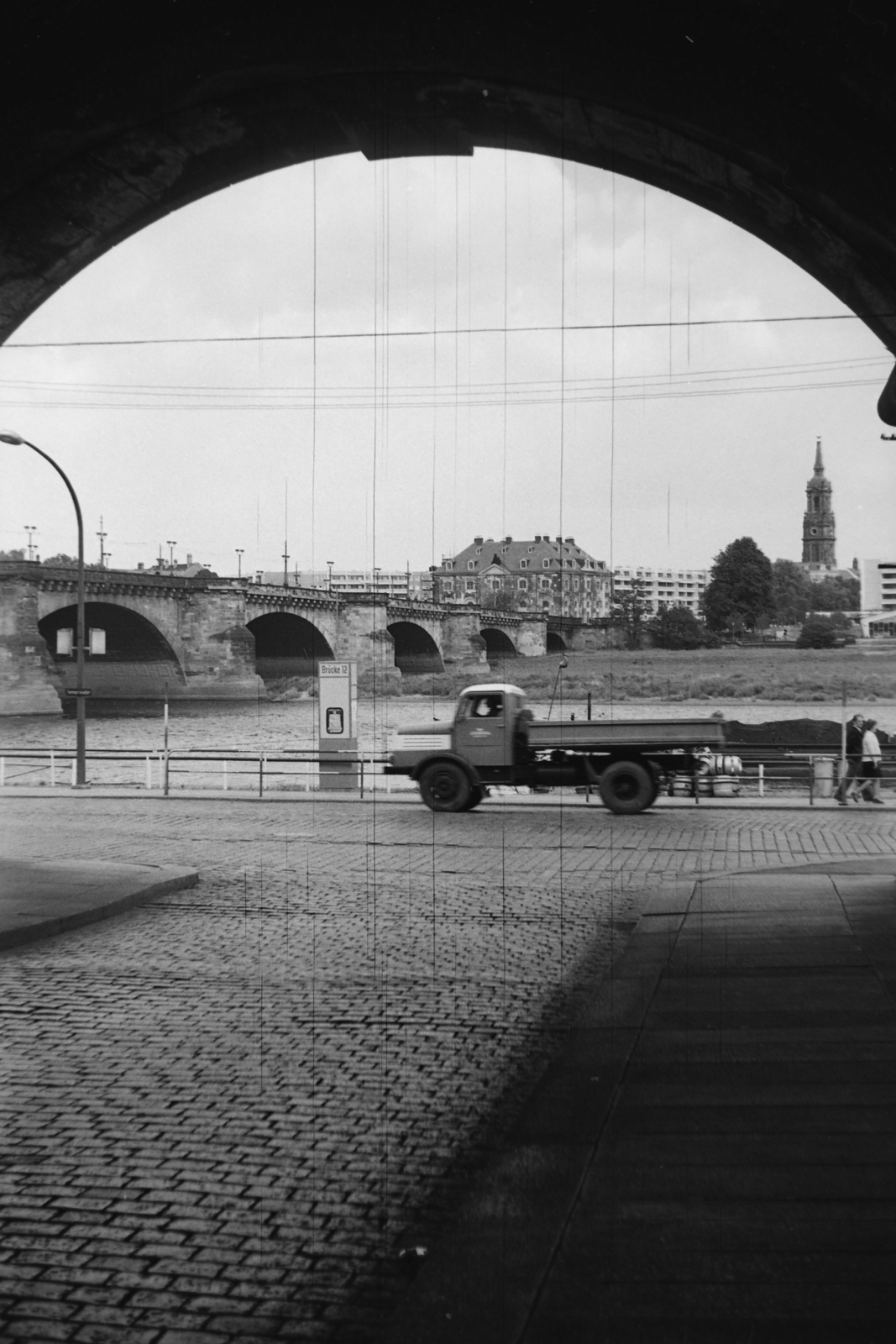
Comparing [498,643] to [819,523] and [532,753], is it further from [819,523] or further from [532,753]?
[819,523]

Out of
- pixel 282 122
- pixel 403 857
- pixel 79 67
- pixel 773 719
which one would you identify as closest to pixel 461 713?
pixel 403 857

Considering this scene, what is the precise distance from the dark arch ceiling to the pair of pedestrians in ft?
42.5

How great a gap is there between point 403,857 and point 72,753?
14.9 metres

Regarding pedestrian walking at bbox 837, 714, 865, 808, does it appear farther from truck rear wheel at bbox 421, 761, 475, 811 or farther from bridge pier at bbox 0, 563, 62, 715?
bridge pier at bbox 0, 563, 62, 715

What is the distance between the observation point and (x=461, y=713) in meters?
20.0

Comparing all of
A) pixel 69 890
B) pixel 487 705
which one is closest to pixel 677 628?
pixel 487 705

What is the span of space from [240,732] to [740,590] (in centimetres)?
1969

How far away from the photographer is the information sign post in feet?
76.0

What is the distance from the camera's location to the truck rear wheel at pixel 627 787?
63.5 ft

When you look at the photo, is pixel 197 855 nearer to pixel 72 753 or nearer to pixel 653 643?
pixel 653 643

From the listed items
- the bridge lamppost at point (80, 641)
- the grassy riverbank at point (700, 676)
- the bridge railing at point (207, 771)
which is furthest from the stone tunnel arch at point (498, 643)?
the bridge lamppost at point (80, 641)

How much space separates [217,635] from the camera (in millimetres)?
22719

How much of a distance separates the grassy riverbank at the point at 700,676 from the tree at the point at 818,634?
0.40 m

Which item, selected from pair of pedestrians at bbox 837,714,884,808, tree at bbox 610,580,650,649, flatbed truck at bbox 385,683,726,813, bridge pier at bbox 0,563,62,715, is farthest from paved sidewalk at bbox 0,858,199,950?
bridge pier at bbox 0,563,62,715
